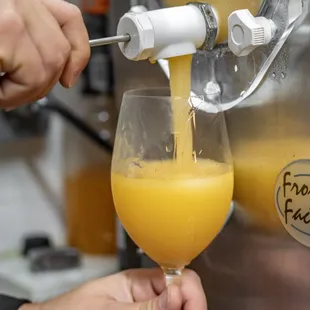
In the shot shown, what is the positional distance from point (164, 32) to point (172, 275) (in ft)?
0.65

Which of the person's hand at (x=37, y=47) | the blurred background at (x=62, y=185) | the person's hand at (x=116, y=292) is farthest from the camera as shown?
the blurred background at (x=62, y=185)

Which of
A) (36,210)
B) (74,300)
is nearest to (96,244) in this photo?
(36,210)

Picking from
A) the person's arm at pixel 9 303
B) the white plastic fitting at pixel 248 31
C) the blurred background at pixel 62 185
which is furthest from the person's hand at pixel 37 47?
the blurred background at pixel 62 185

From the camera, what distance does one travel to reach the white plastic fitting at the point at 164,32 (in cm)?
52

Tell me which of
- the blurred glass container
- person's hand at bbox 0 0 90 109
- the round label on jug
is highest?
person's hand at bbox 0 0 90 109

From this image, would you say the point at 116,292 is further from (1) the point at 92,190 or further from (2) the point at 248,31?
(1) the point at 92,190

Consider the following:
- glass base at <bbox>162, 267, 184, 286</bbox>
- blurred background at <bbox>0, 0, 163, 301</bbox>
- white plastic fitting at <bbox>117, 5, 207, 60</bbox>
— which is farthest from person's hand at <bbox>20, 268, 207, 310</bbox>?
blurred background at <bbox>0, 0, 163, 301</bbox>

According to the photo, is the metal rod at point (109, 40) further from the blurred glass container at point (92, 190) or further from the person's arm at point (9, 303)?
the blurred glass container at point (92, 190)

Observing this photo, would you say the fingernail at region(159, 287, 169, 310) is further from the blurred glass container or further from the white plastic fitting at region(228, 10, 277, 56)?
the blurred glass container

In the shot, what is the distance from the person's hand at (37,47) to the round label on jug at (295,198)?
173 millimetres

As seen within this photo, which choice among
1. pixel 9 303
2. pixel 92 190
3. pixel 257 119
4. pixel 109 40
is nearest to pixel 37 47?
pixel 109 40

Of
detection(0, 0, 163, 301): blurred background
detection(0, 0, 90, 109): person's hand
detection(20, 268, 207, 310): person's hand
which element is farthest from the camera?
detection(0, 0, 163, 301): blurred background

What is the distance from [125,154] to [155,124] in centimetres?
4

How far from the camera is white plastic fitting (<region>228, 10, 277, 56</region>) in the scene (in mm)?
490
